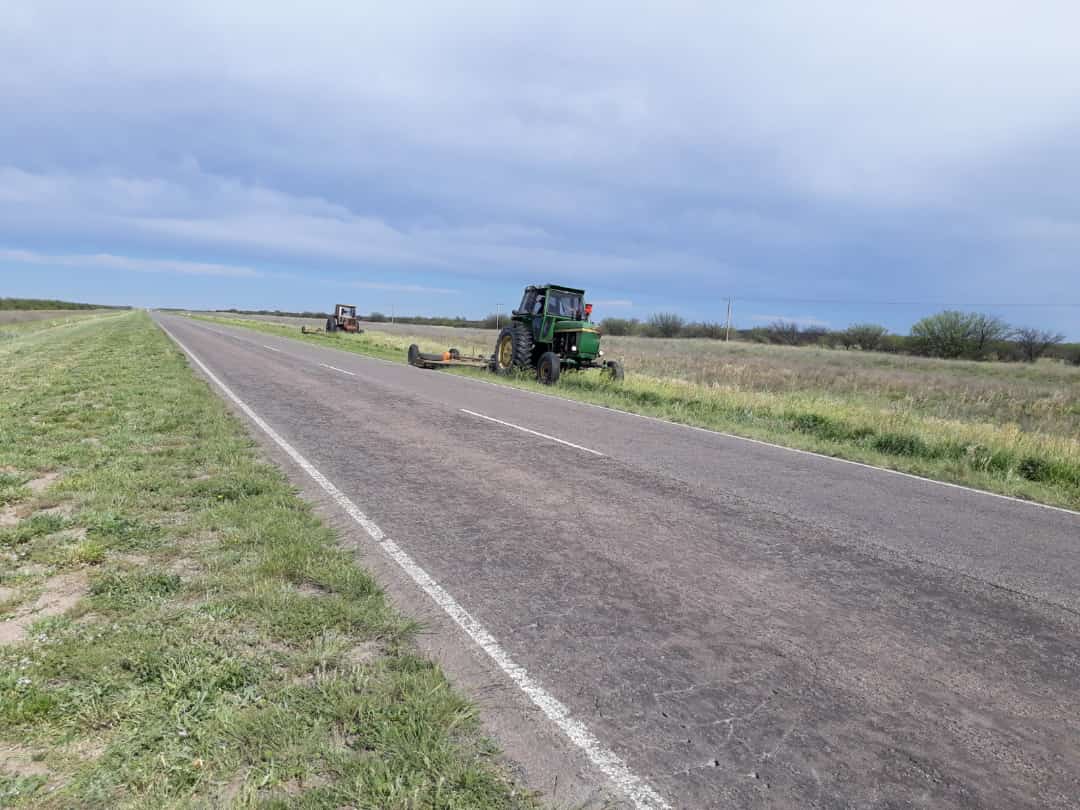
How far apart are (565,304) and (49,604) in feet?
52.2

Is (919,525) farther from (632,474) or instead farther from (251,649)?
(251,649)

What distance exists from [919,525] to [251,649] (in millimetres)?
5607

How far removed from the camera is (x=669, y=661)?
307cm

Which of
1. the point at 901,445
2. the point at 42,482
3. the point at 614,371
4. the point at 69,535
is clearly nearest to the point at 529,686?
the point at 69,535

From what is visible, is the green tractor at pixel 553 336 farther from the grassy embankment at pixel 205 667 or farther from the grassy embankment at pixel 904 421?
the grassy embankment at pixel 205 667

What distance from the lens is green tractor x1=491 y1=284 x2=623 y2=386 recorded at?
17.5 m

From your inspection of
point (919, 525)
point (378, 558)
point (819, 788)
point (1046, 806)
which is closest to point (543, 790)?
point (819, 788)

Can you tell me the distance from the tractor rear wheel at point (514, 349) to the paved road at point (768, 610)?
10.7 m

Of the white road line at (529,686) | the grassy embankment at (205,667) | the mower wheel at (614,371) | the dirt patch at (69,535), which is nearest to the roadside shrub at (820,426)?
the mower wheel at (614,371)

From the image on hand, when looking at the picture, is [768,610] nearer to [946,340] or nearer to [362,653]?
[362,653]

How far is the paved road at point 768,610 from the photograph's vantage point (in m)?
2.42

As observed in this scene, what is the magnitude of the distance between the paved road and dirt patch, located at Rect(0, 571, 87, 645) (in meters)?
1.96

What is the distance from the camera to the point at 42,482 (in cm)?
546

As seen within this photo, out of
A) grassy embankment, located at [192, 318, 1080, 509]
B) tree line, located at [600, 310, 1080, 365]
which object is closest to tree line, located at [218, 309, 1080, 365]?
tree line, located at [600, 310, 1080, 365]
